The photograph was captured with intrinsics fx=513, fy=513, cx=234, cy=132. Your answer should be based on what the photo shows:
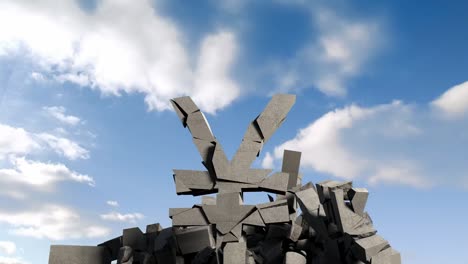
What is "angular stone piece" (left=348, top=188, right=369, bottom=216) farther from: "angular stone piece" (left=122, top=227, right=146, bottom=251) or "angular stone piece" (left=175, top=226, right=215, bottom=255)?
"angular stone piece" (left=122, top=227, right=146, bottom=251)

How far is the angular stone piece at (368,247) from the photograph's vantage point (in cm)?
934

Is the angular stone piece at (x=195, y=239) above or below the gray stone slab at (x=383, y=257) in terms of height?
above

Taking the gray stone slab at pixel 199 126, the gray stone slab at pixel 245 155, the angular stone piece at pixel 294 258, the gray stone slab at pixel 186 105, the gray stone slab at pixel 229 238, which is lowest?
the angular stone piece at pixel 294 258

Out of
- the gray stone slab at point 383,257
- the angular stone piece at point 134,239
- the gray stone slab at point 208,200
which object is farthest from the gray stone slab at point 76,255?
the gray stone slab at point 383,257

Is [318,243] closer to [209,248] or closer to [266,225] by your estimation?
[266,225]

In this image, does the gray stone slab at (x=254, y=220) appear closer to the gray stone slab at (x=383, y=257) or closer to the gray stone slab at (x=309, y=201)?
the gray stone slab at (x=309, y=201)

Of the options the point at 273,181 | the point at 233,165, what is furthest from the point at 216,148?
the point at 273,181

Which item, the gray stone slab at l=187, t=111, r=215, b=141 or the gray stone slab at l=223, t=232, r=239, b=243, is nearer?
the gray stone slab at l=223, t=232, r=239, b=243

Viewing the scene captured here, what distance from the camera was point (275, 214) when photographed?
35.3ft

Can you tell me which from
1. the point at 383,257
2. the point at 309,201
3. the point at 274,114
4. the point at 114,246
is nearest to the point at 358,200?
the point at 309,201

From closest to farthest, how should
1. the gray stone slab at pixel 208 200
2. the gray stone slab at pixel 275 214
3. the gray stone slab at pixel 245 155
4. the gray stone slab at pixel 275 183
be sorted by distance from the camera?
the gray stone slab at pixel 275 214
the gray stone slab at pixel 275 183
the gray stone slab at pixel 245 155
the gray stone slab at pixel 208 200

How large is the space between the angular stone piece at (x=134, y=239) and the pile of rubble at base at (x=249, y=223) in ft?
0.08

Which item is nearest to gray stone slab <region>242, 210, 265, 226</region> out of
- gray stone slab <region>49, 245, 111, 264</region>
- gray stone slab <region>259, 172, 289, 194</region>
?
gray stone slab <region>259, 172, 289, 194</region>

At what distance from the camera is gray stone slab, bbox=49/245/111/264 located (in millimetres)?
11891
